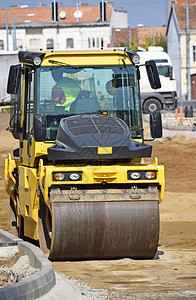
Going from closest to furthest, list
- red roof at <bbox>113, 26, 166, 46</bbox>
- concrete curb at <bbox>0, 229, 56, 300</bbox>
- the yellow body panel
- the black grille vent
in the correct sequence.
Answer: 1. concrete curb at <bbox>0, 229, 56, 300</bbox>
2. the black grille vent
3. the yellow body panel
4. red roof at <bbox>113, 26, 166, 46</bbox>

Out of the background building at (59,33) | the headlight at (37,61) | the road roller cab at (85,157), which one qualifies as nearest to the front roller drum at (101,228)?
the road roller cab at (85,157)

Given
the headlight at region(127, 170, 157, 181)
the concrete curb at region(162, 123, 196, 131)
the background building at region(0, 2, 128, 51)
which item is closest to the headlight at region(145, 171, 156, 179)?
the headlight at region(127, 170, 157, 181)

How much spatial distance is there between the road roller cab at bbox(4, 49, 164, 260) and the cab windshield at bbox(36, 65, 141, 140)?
0.01 m

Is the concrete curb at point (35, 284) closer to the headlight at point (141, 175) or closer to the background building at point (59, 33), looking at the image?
the headlight at point (141, 175)

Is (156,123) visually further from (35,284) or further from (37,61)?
(35,284)

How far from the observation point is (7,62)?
40406 millimetres

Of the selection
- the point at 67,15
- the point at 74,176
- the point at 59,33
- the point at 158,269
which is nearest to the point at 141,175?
the point at 74,176

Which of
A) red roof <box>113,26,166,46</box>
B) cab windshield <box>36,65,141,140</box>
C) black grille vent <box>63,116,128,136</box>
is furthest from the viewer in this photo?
red roof <box>113,26,166,46</box>

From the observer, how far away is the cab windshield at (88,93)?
32.8 ft

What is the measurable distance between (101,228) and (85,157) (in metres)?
0.92

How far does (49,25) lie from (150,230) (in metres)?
84.7

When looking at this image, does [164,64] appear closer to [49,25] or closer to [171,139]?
[171,139]

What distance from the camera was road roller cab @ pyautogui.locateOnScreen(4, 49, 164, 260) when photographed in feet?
29.9

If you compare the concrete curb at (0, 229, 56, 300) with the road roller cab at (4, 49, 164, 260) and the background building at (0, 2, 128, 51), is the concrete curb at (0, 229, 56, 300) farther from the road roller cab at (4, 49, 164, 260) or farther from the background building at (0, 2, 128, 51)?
the background building at (0, 2, 128, 51)
